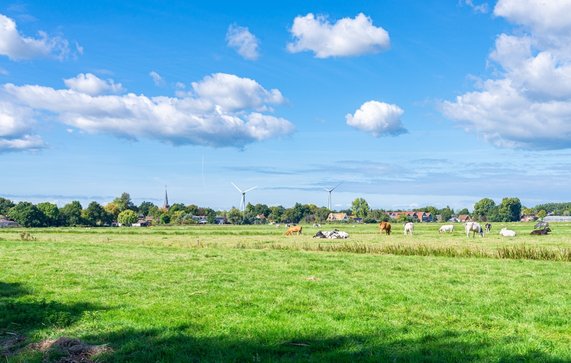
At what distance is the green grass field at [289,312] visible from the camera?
1103 centimetres

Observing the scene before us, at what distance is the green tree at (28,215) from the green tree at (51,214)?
2.12 m

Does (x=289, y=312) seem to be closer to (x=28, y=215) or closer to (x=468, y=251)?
(x=468, y=251)

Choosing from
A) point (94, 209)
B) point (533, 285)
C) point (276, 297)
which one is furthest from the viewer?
point (94, 209)

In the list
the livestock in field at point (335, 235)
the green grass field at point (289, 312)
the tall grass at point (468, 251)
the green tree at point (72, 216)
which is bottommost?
the green grass field at point (289, 312)

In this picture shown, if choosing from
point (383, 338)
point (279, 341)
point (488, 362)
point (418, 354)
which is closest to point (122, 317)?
point (279, 341)

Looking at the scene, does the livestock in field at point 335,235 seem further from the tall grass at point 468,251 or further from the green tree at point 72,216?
the green tree at point 72,216

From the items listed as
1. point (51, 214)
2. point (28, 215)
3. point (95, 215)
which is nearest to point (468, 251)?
point (28, 215)

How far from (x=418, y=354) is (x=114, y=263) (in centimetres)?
2056

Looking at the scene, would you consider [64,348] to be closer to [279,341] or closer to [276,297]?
[279,341]

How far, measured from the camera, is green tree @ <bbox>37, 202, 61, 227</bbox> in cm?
16755

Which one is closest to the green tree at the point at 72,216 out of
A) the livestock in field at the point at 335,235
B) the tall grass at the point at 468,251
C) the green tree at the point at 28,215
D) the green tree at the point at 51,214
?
the green tree at the point at 51,214

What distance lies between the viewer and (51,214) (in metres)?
168

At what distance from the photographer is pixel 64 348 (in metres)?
10.8

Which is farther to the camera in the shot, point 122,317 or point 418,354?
point 122,317
